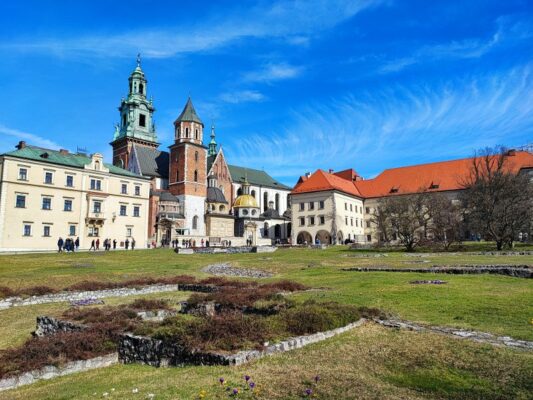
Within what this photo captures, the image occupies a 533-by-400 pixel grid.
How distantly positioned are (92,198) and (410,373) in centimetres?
5543

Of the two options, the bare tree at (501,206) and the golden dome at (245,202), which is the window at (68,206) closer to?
the golden dome at (245,202)

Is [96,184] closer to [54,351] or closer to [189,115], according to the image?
[189,115]

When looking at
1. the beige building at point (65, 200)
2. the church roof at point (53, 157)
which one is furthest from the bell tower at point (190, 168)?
the church roof at point (53, 157)

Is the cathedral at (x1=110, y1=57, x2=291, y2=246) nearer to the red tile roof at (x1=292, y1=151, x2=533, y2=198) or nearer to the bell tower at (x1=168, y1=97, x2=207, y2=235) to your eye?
the bell tower at (x1=168, y1=97, x2=207, y2=235)

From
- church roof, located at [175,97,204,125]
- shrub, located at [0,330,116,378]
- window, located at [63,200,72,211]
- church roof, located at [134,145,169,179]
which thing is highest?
church roof, located at [175,97,204,125]

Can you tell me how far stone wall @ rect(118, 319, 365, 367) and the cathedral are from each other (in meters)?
57.6

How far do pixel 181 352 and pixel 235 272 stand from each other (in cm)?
1953

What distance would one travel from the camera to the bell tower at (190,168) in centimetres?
7375

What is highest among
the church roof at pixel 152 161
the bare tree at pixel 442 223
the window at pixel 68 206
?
the church roof at pixel 152 161

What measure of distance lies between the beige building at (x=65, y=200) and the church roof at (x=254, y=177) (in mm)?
37491

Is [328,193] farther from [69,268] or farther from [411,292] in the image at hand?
[411,292]

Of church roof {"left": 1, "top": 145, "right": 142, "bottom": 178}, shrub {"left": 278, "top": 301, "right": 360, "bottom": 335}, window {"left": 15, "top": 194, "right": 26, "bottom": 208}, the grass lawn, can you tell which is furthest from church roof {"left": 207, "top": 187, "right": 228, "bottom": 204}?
shrub {"left": 278, "top": 301, "right": 360, "bottom": 335}

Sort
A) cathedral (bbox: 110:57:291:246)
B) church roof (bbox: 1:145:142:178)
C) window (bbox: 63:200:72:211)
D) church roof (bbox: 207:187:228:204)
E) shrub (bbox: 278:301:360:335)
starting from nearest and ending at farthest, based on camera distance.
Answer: shrub (bbox: 278:301:360:335)
church roof (bbox: 1:145:142:178)
window (bbox: 63:200:72:211)
cathedral (bbox: 110:57:291:246)
church roof (bbox: 207:187:228:204)

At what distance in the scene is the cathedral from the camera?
69.8 m
